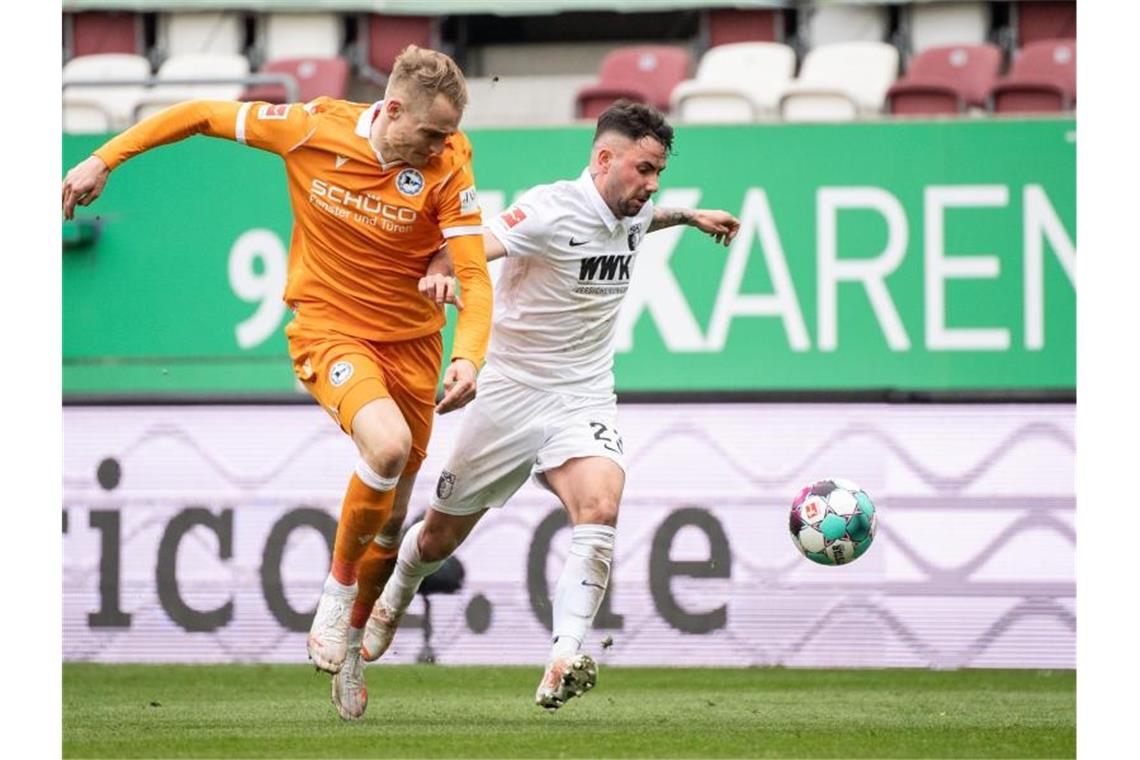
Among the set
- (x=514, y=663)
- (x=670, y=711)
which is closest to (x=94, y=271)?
(x=514, y=663)

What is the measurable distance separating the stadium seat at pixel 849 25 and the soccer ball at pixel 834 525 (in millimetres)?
7931

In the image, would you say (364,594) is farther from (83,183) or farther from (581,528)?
(83,183)

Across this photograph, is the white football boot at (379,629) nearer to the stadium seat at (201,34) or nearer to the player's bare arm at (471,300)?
the player's bare arm at (471,300)

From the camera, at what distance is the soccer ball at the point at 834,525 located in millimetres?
8577

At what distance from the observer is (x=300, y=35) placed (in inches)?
644

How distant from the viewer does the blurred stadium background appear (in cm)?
1153

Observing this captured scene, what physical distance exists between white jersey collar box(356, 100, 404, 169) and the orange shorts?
29.0 inches

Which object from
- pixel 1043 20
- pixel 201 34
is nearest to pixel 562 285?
pixel 1043 20

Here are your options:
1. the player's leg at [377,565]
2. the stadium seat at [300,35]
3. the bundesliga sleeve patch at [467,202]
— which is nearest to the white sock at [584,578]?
the player's leg at [377,565]
